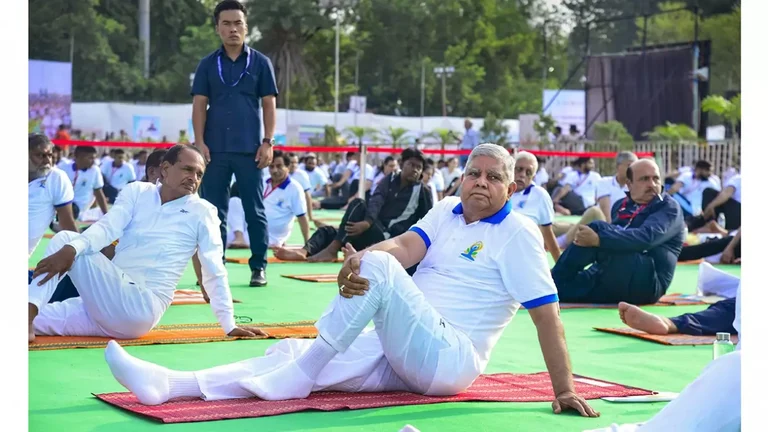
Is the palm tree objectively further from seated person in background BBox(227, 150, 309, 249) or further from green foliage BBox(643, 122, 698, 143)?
seated person in background BBox(227, 150, 309, 249)

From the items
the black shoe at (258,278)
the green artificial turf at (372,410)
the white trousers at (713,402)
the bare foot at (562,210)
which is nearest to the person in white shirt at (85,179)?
the black shoe at (258,278)

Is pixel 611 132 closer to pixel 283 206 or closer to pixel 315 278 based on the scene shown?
pixel 283 206

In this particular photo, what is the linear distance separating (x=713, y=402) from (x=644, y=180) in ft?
17.4

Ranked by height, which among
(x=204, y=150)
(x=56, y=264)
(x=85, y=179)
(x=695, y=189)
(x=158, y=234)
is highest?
(x=204, y=150)

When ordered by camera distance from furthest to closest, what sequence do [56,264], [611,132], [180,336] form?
[611,132] < [180,336] < [56,264]

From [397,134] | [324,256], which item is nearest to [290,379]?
[324,256]

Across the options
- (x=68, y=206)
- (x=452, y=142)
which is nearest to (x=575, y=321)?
(x=68, y=206)

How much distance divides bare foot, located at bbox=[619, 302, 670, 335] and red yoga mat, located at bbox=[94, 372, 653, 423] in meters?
1.41

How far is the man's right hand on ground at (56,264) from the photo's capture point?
5.27 meters

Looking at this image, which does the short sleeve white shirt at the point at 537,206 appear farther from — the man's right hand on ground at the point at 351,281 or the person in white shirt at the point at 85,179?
the person in white shirt at the point at 85,179

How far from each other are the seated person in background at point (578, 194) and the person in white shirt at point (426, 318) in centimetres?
1813

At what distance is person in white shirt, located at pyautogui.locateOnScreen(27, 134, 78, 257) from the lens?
7410mm

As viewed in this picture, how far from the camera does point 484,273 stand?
180 inches
